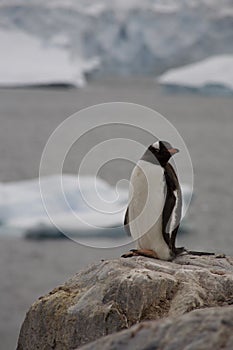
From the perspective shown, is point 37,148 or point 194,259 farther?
point 37,148

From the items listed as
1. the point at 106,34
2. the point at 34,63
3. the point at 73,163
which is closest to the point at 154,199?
the point at 73,163

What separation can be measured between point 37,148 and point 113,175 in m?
7.39

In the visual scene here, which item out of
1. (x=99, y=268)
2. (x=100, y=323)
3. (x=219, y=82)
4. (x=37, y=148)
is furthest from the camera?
(x=219, y=82)

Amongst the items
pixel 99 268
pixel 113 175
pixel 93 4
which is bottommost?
pixel 99 268

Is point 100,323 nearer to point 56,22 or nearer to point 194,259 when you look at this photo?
point 194,259

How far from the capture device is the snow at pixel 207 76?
3388cm

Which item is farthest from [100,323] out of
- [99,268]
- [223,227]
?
[223,227]

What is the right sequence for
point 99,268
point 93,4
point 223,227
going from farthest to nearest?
point 93,4, point 223,227, point 99,268

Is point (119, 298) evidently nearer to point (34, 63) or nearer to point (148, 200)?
point (148, 200)

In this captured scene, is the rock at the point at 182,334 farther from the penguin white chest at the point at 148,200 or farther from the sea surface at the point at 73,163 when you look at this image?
the sea surface at the point at 73,163

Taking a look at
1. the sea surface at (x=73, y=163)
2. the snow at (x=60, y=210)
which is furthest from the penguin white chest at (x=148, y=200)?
the snow at (x=60, y=210)

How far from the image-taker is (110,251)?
53.4ft

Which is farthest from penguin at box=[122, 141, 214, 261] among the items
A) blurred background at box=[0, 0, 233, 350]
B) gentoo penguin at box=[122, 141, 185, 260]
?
blurred background at box=[0, 0, 233, 350]

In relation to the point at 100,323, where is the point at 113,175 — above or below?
above
